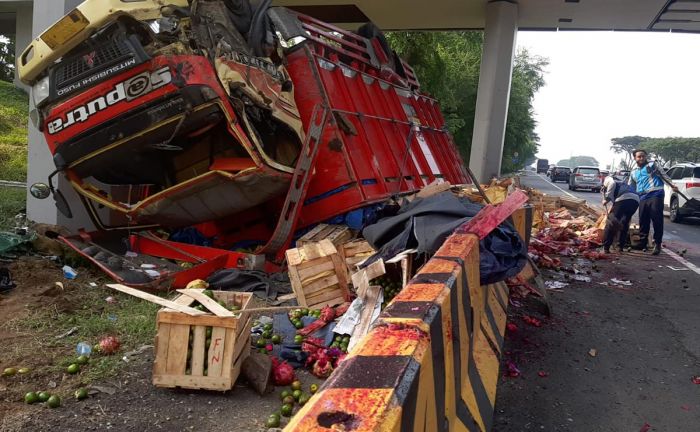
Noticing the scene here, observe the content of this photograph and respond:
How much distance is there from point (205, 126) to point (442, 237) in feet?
9.75

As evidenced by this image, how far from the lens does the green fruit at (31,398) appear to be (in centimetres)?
297

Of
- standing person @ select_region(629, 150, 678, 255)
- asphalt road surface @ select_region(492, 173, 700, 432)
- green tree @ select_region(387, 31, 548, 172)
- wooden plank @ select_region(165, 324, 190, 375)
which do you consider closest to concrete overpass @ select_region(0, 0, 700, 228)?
green tree @ select_region(387, 31, 548, 172)

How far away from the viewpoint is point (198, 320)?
10.6 feet

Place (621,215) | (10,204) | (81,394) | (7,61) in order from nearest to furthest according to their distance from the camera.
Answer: (81,394)
(10,204)
(621,215)
(7,61)

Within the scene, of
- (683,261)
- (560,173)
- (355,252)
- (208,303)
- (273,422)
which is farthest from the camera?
(560,173)

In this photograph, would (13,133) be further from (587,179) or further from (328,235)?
(587,179)

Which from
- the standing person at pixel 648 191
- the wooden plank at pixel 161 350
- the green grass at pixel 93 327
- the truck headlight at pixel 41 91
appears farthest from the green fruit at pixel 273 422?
the standing person at pixel 648 191

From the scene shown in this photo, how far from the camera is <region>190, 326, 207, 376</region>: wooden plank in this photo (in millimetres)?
3209

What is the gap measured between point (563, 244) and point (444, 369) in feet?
26.6

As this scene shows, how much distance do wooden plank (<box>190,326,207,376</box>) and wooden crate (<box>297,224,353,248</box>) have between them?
8.68ft

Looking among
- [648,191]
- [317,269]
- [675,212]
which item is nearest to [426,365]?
[317,269]

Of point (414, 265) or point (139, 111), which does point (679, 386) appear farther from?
point (139, 111)

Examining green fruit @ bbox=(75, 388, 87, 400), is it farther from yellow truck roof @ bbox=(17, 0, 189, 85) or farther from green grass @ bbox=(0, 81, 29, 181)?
green grass @ bbox=(0, 81, 29, 181)

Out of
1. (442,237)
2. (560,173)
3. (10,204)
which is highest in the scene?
(560,173)
